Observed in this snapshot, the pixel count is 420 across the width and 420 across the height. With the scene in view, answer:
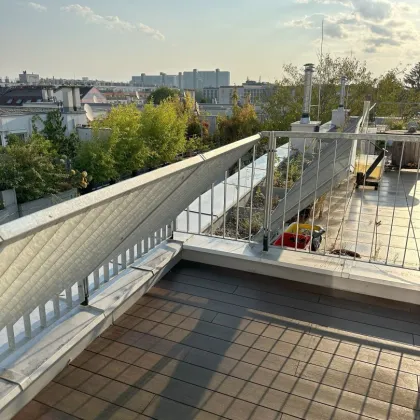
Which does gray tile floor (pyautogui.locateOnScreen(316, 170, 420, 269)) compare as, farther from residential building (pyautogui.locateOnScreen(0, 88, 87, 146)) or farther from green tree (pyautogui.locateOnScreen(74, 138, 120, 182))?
residential building (pyautogui.locateOnScreen(0, 88, 87, 146))

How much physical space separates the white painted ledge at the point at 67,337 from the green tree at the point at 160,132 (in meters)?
17.3

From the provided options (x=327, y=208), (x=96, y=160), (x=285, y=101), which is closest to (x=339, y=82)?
(x=285, y=101)

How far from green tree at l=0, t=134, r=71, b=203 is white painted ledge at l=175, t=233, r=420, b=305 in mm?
13322

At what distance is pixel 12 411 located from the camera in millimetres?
1784

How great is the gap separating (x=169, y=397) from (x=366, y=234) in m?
3.49

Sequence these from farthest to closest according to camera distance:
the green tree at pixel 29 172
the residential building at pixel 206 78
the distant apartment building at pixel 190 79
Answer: the distant apartment building at pixel 190 79 → the residential building at pixel 206 78 → the green tree at pixel 29 172

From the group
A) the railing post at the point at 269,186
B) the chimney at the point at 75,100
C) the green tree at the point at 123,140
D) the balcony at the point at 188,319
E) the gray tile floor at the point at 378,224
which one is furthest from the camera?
the chimney at the point at 75,100

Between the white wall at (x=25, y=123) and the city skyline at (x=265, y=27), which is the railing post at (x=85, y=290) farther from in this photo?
the white wall at (x=25, y=123)

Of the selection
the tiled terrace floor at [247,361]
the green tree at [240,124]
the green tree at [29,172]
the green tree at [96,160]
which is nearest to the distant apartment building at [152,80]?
the green tree at [96,160]

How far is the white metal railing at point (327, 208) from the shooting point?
3.15 meters

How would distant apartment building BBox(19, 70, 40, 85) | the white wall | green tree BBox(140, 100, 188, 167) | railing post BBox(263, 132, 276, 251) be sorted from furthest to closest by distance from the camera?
distant apartment building BBox(19, 70, 40, 85)
the white wall
green tree BBox(140, 100, 188, 167)
railing post BBox(263, 132, 276, 251)

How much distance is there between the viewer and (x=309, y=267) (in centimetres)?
298

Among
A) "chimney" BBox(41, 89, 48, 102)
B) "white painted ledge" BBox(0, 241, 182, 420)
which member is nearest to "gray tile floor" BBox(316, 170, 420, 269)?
"white painted ledge" BBox(0, 241, 182, 420)

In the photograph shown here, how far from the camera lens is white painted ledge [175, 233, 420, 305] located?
278cm
